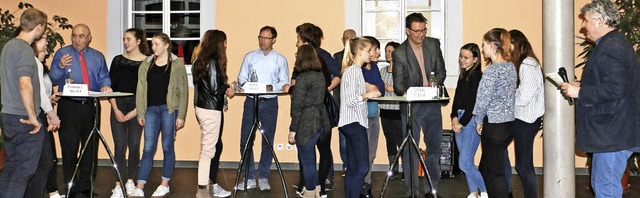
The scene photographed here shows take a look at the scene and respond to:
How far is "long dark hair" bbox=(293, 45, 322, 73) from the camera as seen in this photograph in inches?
304

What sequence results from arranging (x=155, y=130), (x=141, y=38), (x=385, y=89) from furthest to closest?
(x=385, y=89) → (x=141, y=38) → (x=155, y=130)

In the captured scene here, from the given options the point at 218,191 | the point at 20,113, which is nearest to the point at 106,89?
the point at 20,113

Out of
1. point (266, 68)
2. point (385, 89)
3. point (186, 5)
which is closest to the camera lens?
point (385, 89)

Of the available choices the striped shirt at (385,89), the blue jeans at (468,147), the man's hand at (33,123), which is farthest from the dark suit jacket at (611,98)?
the man's hand at (33,123)

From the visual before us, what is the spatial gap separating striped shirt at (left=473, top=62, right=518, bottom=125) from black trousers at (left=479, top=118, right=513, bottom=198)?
7 cm

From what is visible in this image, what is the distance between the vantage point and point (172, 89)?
329 inches

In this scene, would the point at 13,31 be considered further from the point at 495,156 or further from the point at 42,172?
the point at 495,156

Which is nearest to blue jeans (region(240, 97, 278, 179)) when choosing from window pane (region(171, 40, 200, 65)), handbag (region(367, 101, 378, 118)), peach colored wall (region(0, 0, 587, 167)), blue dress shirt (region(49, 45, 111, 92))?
handbag (region(367, 101, 378, 118))

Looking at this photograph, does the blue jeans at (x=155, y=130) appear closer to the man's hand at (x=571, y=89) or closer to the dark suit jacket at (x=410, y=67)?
the dark suit jacket at (x=410, y=67)

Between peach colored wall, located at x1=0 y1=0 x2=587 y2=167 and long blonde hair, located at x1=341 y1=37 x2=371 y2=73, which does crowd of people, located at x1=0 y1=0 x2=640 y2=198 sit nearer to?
long blonde hair, located at x1=341 y1=37 x2=371 y2=73

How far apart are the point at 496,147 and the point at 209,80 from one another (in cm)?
275

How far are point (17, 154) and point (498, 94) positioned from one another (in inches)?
139

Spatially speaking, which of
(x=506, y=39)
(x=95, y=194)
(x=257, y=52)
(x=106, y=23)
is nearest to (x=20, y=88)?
(x=95, y=194)

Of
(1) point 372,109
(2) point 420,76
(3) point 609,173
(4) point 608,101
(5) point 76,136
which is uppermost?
(2) point 420,76
